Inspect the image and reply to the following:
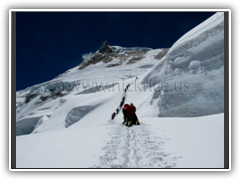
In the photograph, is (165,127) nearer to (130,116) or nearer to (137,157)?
(130,116)

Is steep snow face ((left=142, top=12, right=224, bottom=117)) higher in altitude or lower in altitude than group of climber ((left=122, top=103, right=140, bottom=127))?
higher

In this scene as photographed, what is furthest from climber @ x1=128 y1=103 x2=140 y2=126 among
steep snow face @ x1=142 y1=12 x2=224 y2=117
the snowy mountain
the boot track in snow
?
steep snow face @ x1=142 y1=12 x2=224 y2=117

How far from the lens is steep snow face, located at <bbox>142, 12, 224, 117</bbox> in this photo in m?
7.38

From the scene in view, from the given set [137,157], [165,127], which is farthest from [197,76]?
[137,157]

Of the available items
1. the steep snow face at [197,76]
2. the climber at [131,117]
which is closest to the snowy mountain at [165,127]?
the steep snow face at [197,76]

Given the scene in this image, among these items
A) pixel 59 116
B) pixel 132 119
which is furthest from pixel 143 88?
pixel 59 116

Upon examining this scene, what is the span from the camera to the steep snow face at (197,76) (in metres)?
7.38

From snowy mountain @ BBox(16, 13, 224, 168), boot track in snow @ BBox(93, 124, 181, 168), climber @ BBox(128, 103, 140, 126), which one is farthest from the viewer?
climber @ BBox(128, 103, 140, 126)

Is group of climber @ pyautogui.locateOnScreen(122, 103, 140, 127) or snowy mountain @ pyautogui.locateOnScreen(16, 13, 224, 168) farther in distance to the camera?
group of climber @ pyautogui.locateOnScreen(122, 103, 140, 127)

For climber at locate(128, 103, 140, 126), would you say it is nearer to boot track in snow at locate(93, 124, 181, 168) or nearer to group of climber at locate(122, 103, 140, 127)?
group of climber at locate(122, 103, 140, 127)

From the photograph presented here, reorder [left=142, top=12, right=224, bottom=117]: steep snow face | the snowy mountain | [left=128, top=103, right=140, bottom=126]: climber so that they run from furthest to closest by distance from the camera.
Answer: [left=142, top=12, right=224, bottom=117]: steep snow face, [left=128, top=103, right=140, bottom=126]: climber, the snowy mountain

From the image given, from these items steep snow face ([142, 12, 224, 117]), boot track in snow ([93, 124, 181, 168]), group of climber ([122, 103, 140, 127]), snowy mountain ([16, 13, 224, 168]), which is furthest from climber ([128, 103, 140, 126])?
steep snow face ([142, 12, 224, 117])

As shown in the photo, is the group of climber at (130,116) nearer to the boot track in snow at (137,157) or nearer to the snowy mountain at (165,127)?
the snowy mountain at (165,127)

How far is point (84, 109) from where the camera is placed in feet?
52.5
